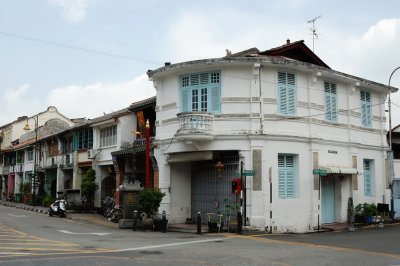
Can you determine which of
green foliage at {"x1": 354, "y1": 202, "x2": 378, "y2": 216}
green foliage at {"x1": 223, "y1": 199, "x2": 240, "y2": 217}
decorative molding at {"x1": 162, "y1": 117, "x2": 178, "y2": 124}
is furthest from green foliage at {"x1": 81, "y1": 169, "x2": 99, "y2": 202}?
green foliage at {"x1": 354, "y1": 202, "x2": 378, "y2": 216}

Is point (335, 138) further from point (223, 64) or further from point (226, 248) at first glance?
point (226, 248)

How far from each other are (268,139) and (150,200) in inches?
242

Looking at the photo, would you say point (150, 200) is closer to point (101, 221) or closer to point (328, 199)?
point (101, 221)

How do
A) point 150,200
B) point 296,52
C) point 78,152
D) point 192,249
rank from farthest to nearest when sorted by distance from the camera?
point 78,152 → point 296,52 → point 150,200 → point 192,249

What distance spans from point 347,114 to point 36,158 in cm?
3118

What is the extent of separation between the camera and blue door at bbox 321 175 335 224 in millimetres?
24141

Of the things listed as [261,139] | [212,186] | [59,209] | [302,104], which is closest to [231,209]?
[212,186]

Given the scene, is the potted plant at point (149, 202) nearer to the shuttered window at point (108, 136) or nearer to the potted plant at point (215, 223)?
the potted plant at point (215, 223)

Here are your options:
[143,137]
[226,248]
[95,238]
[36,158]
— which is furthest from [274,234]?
[36,158]

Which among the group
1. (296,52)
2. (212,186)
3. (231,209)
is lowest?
(231,209)

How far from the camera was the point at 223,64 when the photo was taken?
21.9 m

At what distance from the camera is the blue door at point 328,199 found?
2414 centimetres

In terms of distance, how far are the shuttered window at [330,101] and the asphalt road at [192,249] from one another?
723 centimetres

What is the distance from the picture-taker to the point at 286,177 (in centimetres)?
2228
